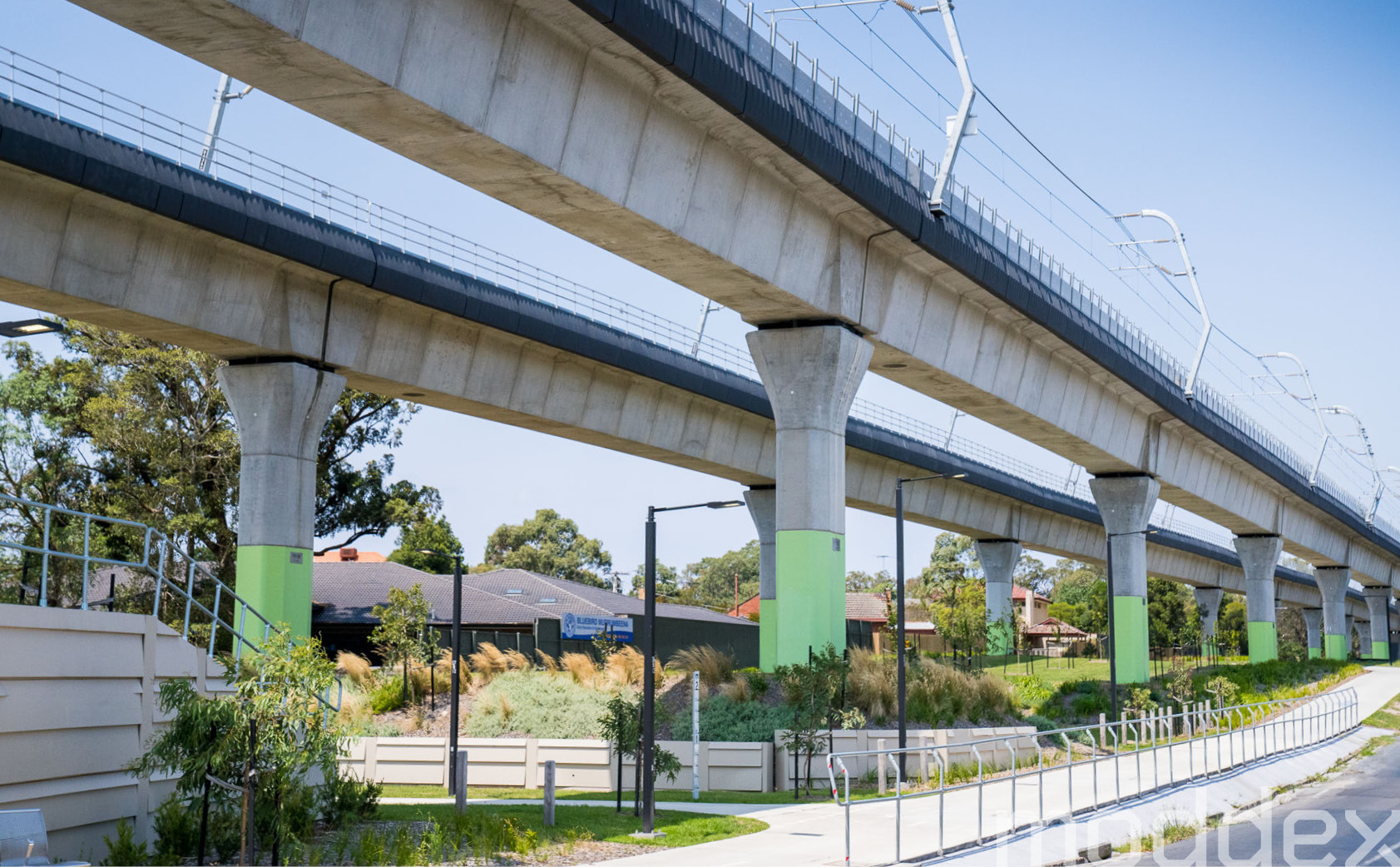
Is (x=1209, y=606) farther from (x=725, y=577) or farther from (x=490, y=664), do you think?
(x=490, y=664)

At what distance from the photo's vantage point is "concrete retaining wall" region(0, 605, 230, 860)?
14688 mm

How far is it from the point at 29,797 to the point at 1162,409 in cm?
3944

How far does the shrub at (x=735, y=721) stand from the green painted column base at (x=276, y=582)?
9224mm

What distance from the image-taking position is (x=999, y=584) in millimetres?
Result: 74250

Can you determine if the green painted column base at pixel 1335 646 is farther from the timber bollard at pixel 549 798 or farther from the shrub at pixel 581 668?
the timber bollard at pixel 549 798

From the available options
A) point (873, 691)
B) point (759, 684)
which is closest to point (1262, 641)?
point (873, 691)

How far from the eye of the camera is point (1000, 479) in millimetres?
64188

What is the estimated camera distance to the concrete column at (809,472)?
28.8 m

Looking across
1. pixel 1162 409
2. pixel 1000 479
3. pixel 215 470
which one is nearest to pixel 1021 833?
pixel 1162 409

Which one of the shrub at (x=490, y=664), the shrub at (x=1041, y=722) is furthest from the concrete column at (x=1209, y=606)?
the shrub at (x=490, y=664)

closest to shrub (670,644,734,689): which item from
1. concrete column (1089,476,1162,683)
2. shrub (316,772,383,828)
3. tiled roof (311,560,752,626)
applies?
shrub (316,772,383,828)

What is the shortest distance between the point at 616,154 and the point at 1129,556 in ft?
115

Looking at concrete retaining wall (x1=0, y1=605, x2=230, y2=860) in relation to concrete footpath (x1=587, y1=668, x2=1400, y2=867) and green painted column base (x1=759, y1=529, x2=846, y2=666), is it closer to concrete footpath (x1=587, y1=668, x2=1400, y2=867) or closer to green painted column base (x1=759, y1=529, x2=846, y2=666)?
concrete footpath (x1=587, y1=668, x2=1400, y2=867)

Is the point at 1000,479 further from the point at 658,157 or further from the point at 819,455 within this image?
the point at 658,157
